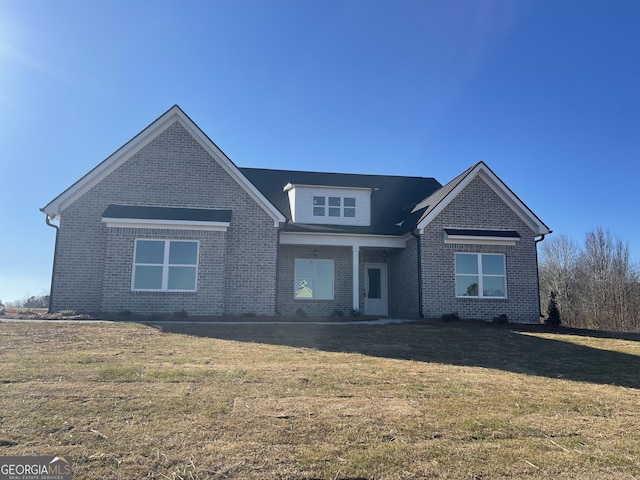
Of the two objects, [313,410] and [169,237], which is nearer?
[313,410]

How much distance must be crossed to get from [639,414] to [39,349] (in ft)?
31.0

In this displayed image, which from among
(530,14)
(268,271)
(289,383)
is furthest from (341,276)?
(289,383)

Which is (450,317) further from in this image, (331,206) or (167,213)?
(167,213)

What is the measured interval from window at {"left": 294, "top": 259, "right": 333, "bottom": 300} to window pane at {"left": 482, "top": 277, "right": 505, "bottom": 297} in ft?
19.4

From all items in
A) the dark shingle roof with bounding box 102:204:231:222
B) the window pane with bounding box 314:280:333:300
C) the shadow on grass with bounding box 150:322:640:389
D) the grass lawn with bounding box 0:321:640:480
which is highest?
the dark shingle roof with bounding box 102:204:231:222

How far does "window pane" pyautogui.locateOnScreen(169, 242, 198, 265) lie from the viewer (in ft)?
50.3

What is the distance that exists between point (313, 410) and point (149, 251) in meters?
11.7

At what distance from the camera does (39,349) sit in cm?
834

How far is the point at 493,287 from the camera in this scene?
56.3 feet

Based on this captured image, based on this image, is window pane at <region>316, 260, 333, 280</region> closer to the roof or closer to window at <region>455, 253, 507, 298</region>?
the roof

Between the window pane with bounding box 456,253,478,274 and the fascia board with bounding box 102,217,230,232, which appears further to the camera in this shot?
the window pane with bounding box 456,253,478,274

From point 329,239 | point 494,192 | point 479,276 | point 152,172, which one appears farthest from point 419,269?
point 152,172

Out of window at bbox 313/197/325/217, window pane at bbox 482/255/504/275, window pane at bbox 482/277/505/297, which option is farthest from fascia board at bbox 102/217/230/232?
window pane at bbox 482/277/505/297

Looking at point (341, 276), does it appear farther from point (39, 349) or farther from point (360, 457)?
point (360, 457)
